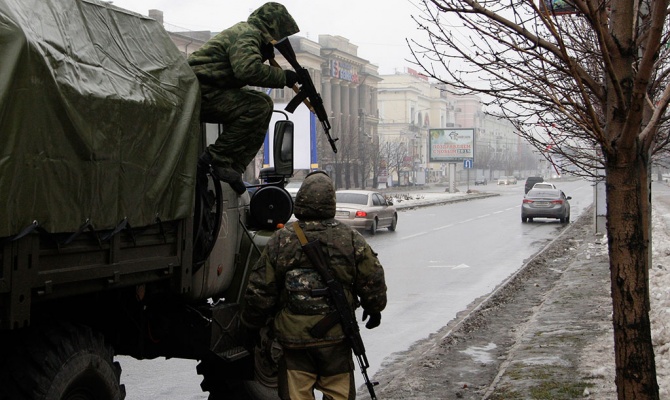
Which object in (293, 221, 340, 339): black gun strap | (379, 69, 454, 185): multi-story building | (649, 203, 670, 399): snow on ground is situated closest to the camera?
(293, 221, 340, 339): black gun strap

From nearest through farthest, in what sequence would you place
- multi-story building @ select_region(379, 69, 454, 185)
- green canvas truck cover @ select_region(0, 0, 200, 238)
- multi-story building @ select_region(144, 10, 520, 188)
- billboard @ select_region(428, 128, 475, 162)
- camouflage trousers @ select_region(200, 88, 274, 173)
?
green canvas truck cover @ select_region(0, 0, 200, 238), camouflage trousers @ select_region(200, 88, 274, 173), multi-story building @ select_region(144, 10, 520, 188), billboard @ select_region(428, 128, 475, 162), multi-story building @ select_region(379, 69, 454, 185)

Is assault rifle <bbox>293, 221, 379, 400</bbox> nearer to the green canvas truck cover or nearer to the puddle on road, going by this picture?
the green canvas truck cover

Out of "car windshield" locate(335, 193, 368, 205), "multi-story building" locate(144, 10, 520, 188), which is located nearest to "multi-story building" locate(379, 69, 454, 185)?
"multi-story building" locate(144, 10, 520, 188)

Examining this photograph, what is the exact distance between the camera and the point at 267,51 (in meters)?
5.71

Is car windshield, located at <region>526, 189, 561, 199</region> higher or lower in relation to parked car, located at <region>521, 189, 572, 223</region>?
higher

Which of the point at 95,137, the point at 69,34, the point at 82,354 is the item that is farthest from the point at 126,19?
the point at 82,354

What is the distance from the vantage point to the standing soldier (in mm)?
5453

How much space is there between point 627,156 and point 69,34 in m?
3.21

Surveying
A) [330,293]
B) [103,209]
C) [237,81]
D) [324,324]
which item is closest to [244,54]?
[237,81]

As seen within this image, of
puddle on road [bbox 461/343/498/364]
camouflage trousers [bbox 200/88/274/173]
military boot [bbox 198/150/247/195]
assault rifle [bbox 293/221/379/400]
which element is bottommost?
puddle on road [bbox 461/343/498/364]

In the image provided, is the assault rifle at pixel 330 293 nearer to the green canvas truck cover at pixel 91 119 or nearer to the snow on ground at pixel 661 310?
the green canvas truck cover at pixel 91 119

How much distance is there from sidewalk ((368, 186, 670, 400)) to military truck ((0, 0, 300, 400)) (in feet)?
7.46

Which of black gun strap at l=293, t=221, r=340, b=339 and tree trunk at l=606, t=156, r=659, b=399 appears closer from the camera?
black gun strap at l=293, t=221, r=340, b=339

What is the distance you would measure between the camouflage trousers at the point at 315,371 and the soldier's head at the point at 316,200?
2.32 ft
